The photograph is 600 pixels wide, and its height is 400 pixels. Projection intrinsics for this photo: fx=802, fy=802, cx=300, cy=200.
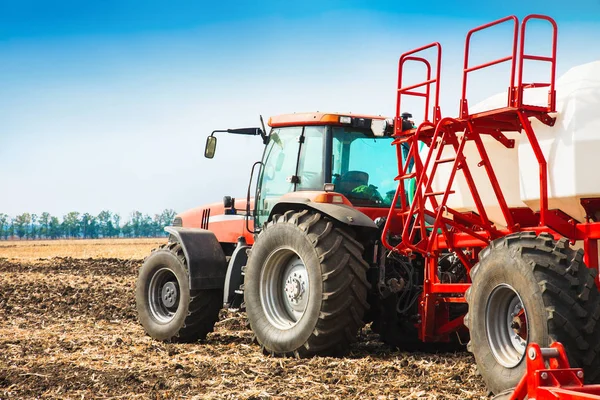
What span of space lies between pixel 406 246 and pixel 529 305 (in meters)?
1.89

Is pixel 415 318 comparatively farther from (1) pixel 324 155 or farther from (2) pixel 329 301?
(1) pixel 324 155

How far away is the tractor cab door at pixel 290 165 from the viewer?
8477 millimetres

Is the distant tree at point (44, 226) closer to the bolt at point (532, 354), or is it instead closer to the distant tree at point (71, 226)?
the distant tree at point (71, 226)

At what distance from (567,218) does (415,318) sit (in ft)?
7.74

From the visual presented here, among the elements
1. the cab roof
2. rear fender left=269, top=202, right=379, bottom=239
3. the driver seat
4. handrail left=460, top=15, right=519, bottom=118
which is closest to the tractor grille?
the cab roof

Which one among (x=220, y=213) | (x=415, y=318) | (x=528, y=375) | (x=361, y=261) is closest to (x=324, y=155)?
(x=361, y=261)

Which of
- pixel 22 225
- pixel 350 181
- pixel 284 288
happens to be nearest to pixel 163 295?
pixel 284 288

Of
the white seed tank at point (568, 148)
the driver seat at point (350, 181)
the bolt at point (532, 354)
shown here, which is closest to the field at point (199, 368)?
the white seed tank at point (568, 148)

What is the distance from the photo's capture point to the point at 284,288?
8.29 metres

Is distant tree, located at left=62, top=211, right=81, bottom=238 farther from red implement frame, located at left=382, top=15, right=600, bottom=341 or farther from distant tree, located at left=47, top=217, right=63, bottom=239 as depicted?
red implement frame, located at left=382, top=15, right=600, bottom=341

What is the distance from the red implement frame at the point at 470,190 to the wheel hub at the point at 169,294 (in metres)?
3.14

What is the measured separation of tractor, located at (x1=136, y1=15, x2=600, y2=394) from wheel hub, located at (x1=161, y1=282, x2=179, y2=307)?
0.11ft

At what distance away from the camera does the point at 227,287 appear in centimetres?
899

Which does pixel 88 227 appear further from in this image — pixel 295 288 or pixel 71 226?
pixel 295 288
